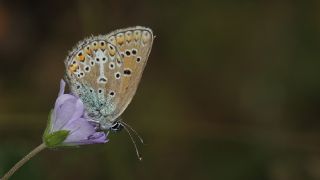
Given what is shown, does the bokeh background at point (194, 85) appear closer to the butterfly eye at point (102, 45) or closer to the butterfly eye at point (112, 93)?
the butterfly eye at point (112, 93)

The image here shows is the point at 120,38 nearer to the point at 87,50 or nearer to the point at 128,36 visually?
the point at 128,36

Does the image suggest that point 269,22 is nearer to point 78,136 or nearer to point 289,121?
point 289,121

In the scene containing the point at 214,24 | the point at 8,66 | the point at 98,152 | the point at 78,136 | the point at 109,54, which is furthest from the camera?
the point at 214,24

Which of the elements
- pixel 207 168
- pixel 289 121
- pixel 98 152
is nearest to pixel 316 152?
pixel 289 121

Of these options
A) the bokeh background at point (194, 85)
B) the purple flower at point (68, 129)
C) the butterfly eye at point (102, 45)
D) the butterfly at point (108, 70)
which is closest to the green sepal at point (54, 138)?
the purple flower at point (68, 129)

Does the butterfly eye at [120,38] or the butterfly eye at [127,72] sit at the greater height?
the butterfly eye at [120,38]

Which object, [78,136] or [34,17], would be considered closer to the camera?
[78,136]

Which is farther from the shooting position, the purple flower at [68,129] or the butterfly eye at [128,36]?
the butterfly eye at [128,36]

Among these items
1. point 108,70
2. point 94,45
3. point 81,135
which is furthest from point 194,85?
point 81,135
